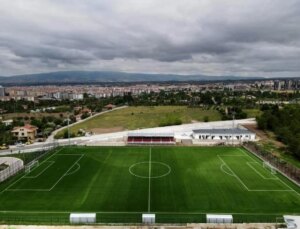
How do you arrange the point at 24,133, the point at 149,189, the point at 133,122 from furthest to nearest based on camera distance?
the point at 133,122 → the point at 24,133 → the point at 149,189

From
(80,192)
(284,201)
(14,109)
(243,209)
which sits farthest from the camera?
(14,109)

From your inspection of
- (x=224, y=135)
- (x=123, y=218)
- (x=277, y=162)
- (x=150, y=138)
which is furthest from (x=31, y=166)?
(x=224, y=135)

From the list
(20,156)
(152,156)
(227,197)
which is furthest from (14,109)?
(227,197)

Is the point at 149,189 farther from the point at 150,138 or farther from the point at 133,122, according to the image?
the point at 133,122

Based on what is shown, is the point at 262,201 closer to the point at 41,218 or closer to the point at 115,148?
the point at 41,218

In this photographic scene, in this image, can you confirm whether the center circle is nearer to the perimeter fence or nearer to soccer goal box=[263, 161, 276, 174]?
soccer goal box=[263, 161, 276, 174]

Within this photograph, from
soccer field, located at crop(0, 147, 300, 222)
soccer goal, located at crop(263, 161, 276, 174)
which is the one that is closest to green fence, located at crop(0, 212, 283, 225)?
soccer field, located at crop(0, 147, 300, 222)
